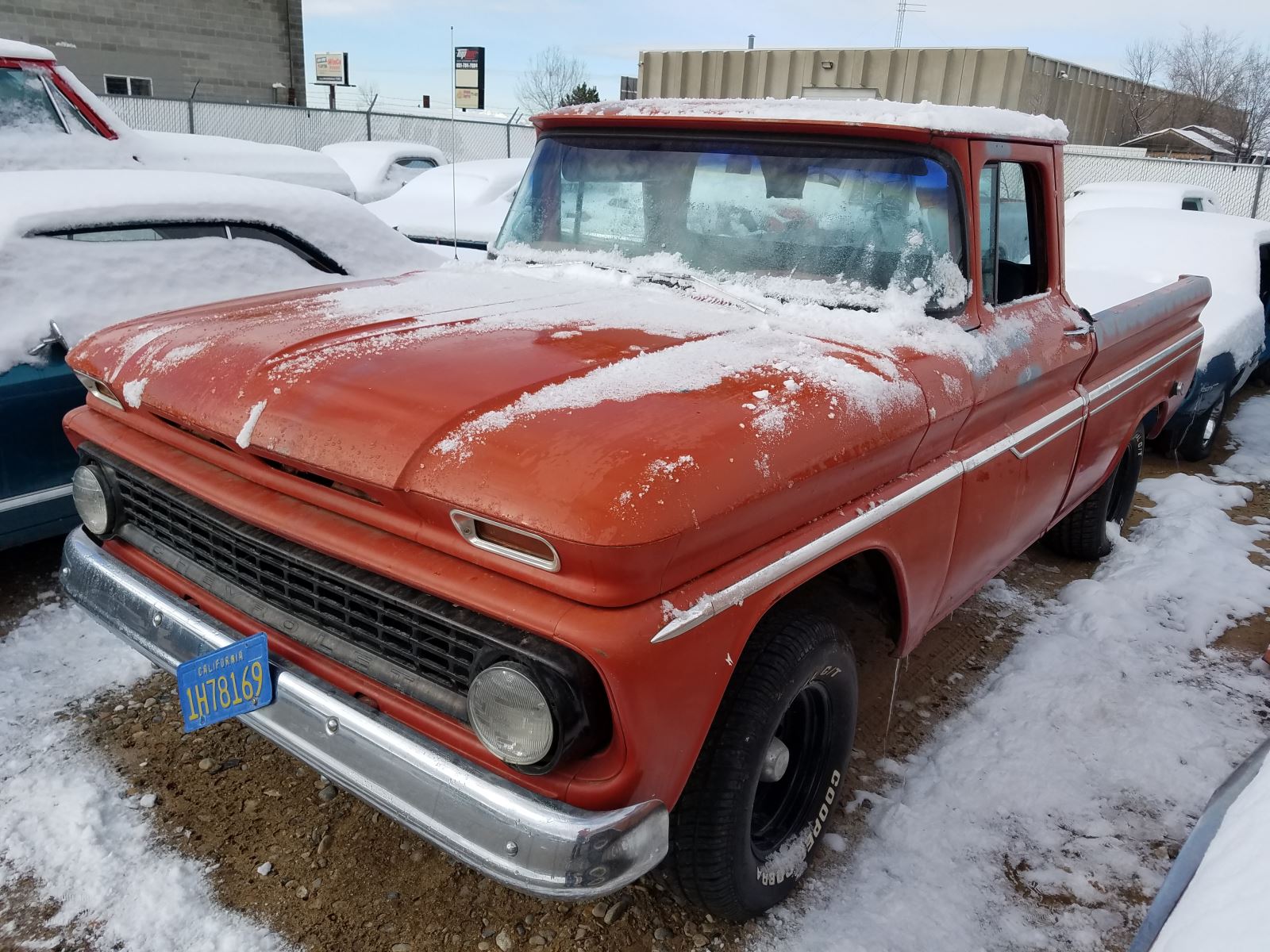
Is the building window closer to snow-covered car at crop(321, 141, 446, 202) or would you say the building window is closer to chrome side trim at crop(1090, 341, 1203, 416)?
snow-covered car at crop(321, 141, 446, 202)

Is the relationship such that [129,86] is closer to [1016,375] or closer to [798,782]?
[1016,375]

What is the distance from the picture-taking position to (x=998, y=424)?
289cm

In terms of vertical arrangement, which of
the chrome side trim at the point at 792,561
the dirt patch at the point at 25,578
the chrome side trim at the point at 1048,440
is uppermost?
the chrome side trim at the point at 792,561

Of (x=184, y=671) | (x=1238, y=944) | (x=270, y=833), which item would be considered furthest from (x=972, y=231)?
(x=270, y=833)

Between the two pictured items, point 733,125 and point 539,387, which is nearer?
point 539,387

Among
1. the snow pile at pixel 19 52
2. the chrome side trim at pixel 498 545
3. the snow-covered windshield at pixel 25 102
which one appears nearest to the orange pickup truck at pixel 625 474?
the chrome side trim at pixel 498 545

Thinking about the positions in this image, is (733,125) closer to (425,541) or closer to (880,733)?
(425,541)

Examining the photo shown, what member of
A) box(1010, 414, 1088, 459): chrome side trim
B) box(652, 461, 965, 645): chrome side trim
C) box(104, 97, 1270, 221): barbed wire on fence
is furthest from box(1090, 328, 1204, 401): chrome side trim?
box(104, 97, 1270, 221): barbed wire on fence

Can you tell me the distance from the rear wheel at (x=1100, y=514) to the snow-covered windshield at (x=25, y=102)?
627 centimetres

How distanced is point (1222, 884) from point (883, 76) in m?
21.7

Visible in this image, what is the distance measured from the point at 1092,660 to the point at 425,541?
9.75ft

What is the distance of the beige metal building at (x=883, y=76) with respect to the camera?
19266 millimetres

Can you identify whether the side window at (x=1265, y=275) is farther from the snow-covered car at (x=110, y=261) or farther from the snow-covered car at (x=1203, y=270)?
the snow-covered car at (x=110, y=261)

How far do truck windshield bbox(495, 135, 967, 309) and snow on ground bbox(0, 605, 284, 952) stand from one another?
217 centimetres
